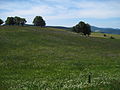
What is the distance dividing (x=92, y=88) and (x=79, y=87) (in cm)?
98

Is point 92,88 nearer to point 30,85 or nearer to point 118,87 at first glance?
point 118,87

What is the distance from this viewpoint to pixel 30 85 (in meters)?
18.2

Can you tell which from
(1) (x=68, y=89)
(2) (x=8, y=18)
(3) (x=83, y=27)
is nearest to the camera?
(1) (x=68, y=89)

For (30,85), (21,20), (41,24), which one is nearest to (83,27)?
(41,24)

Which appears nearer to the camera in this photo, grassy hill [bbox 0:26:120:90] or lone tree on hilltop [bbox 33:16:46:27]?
grassy hill [bbox 0:26:120:90]

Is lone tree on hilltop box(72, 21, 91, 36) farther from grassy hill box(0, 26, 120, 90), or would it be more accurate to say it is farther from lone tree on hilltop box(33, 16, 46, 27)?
grassy hill box(0, 26, 120, 90)

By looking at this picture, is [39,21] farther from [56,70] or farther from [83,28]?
[56,70]

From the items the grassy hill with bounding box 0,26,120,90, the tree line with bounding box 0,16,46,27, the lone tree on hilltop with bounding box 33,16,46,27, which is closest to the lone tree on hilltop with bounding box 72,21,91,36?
the lone tree on hilltop with bounding box 33,16,46,27

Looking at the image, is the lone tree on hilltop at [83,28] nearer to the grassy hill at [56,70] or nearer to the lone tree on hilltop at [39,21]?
the lone tree on hilltop at [39,21]

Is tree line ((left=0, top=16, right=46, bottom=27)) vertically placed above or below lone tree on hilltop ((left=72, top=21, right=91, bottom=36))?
above

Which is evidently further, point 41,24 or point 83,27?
point 41,24

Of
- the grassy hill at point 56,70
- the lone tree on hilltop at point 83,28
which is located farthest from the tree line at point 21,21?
the grassy hill at point 56,70

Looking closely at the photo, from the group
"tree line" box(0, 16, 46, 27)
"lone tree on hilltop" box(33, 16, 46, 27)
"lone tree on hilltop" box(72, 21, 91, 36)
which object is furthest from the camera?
"lone tree on hilltop" box(33, 16, 46, 27)

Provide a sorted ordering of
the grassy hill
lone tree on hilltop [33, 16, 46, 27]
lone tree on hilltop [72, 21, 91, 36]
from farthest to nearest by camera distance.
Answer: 1. lone tree on hilltop [33, 16, 46, 27]
2. lone tree on hilltop [72, 21, 91, 36]
3. the grassy hill
